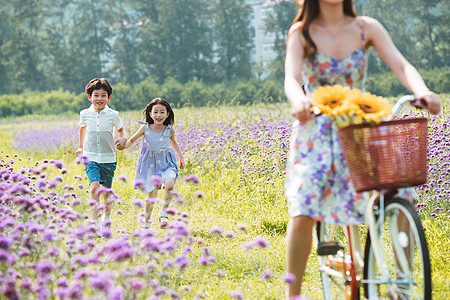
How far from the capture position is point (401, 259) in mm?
2586

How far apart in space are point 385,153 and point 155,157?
13.4 feet

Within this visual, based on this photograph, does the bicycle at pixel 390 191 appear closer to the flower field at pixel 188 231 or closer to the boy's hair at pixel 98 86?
the flower field at pixel 188 231

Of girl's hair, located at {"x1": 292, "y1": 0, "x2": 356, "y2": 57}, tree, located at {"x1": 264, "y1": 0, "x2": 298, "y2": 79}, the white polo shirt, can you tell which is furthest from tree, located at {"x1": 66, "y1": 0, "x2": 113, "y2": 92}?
girl's hair, located at {"x1": 292, "y1": 0, "x2": 356, "y2": 57}

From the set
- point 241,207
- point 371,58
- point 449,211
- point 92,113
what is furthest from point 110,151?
point 371,58

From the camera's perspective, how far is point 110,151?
6059mm

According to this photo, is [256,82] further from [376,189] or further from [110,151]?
[376,189]

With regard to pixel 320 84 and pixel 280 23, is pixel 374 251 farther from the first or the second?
pixel 280 23

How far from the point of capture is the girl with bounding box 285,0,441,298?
270 cm

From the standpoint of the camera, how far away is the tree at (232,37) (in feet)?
169

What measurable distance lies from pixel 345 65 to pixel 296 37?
267mm

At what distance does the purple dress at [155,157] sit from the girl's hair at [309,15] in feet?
11.6

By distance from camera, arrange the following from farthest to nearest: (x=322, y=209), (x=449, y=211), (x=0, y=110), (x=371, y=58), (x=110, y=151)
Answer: (x=371, y=58), (x=0, y=110), (x=110, y=151), (x=449, y=211), (x=322, y=209)

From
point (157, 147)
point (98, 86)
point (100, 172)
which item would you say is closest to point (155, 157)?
point (157, 147)

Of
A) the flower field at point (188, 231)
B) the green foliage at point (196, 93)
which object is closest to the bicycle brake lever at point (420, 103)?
the flower field at point (188, 231)
